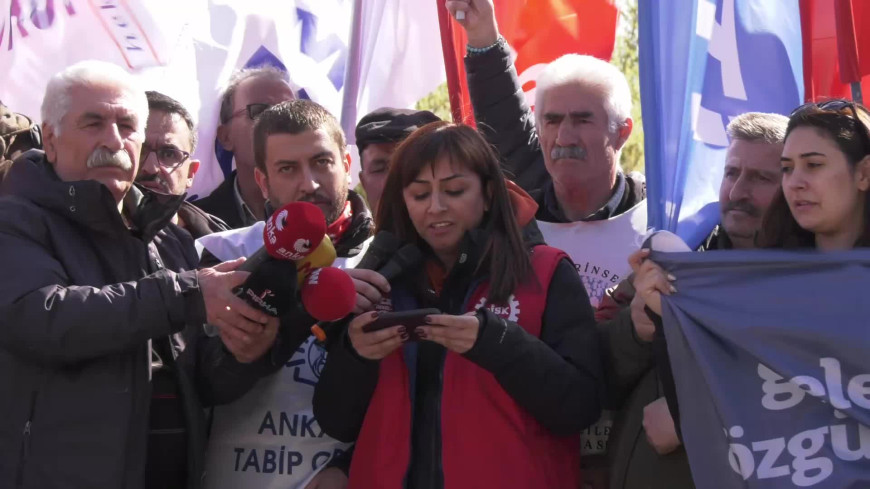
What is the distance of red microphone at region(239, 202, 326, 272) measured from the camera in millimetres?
3227

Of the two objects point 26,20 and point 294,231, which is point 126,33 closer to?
point 26,20

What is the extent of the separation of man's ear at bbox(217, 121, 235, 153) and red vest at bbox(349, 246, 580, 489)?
2.28 metres

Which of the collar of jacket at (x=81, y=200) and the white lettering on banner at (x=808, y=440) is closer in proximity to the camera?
the white lettering on banner at (x=808, y=440)

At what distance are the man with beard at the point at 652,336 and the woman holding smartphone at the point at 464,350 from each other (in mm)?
129

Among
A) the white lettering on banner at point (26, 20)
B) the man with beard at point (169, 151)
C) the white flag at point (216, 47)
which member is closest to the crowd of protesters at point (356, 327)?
the man with beard at point (169, 151)

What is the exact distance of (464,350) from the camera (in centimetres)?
342

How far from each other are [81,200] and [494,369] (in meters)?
1.42

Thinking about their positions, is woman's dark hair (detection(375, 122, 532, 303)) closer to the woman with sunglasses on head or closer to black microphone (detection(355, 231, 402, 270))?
black microphone (detection(355, 231, 402, 270))

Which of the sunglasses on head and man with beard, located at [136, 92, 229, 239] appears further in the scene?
the sunglasses on head

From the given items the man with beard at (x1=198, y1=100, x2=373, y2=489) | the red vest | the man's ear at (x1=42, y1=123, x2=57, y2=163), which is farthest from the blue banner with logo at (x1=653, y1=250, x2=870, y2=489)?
the man's ear at (x1=42, y1=123, x2=57, y2=163)

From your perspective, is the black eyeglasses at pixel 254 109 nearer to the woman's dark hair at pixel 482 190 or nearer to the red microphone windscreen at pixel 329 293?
the woman's dark hair at pixel 482 190

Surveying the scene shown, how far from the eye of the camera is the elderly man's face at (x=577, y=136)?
477cm

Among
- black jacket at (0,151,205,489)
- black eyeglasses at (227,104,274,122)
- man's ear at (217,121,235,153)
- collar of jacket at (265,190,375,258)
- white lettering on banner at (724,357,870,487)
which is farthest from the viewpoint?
man's ear at (217,121,235,153)

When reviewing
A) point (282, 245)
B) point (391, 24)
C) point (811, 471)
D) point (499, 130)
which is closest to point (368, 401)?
point (282, 245)
